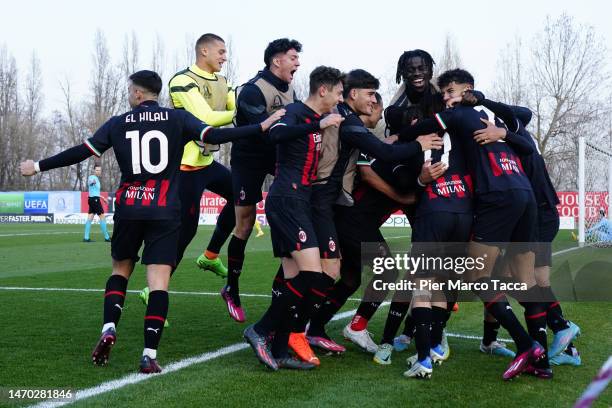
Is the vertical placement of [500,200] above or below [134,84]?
below

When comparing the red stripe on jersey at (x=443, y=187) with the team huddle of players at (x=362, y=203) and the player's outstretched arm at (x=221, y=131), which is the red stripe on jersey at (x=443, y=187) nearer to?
the team huddle of players at (x=362, y=203)

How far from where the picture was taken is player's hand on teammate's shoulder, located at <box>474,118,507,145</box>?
5039 mm

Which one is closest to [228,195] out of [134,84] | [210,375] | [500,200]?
[134,84]

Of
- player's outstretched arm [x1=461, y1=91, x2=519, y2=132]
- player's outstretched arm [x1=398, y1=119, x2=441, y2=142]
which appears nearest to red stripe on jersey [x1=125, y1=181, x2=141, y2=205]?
player's outstretched arm [x1=398, y1=119, x2=441, y2=142]

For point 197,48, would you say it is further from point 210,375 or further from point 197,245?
point 197,245

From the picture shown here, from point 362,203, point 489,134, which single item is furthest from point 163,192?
point 489,134

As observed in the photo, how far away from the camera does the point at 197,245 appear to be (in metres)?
20.3

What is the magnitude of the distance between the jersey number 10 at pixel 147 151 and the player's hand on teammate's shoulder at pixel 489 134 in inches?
90.8

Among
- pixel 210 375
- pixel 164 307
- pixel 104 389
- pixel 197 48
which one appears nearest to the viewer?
pixel 104 389

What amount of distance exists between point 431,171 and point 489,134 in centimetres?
48

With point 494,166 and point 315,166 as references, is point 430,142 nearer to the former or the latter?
point 494,166

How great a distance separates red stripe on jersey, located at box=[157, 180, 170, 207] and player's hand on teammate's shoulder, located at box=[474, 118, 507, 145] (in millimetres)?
2325

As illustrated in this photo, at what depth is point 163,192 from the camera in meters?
5.40

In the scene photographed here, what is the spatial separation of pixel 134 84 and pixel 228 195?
2.07 metres
